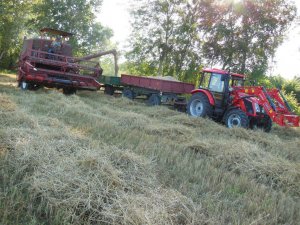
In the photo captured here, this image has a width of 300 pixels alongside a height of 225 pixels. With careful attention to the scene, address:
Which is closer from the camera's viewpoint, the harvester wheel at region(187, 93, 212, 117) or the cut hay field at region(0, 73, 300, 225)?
the cut hay field at region(0, 73, 300, 225)

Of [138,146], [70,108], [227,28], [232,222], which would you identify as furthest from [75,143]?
[227,28]

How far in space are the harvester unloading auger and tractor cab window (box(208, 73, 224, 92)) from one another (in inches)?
183

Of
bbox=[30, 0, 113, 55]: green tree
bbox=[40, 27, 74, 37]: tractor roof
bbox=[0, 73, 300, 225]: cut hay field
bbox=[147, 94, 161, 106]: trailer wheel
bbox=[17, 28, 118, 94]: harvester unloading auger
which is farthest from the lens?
bbox=[30, 0, 113, 55]: green tree

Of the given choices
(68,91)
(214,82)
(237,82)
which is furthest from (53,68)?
(237,82)

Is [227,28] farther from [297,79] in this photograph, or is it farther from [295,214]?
[295,214]

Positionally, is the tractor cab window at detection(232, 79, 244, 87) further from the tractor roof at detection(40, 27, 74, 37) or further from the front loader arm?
the tractor roof at detection(40, 27, 74, 37)

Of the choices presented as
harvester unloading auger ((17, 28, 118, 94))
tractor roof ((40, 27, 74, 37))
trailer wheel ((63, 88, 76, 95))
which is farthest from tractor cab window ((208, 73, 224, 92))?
tractor roof ((40, 27, 74, 37))

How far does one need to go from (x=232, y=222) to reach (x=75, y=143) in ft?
8.39

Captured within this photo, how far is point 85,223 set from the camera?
292 cm

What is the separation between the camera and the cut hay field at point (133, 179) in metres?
3.03

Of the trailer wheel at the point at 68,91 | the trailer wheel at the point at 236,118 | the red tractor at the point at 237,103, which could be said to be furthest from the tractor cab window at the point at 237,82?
the trailer wheel at the point at 68,91

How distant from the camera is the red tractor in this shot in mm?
9180

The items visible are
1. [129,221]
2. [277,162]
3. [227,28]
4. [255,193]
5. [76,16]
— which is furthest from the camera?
[76,16]

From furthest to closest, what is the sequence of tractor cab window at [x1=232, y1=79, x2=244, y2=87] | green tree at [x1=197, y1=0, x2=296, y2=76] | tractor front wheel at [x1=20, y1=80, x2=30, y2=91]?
green tree at [x1=197, y1=0, x2=296, y2=76] < tractor front wheel at [x1=20, y1=80, x2=30, y2=91] < tractor cab window at [x1=232, y1=79, x2=244, y2=87]
